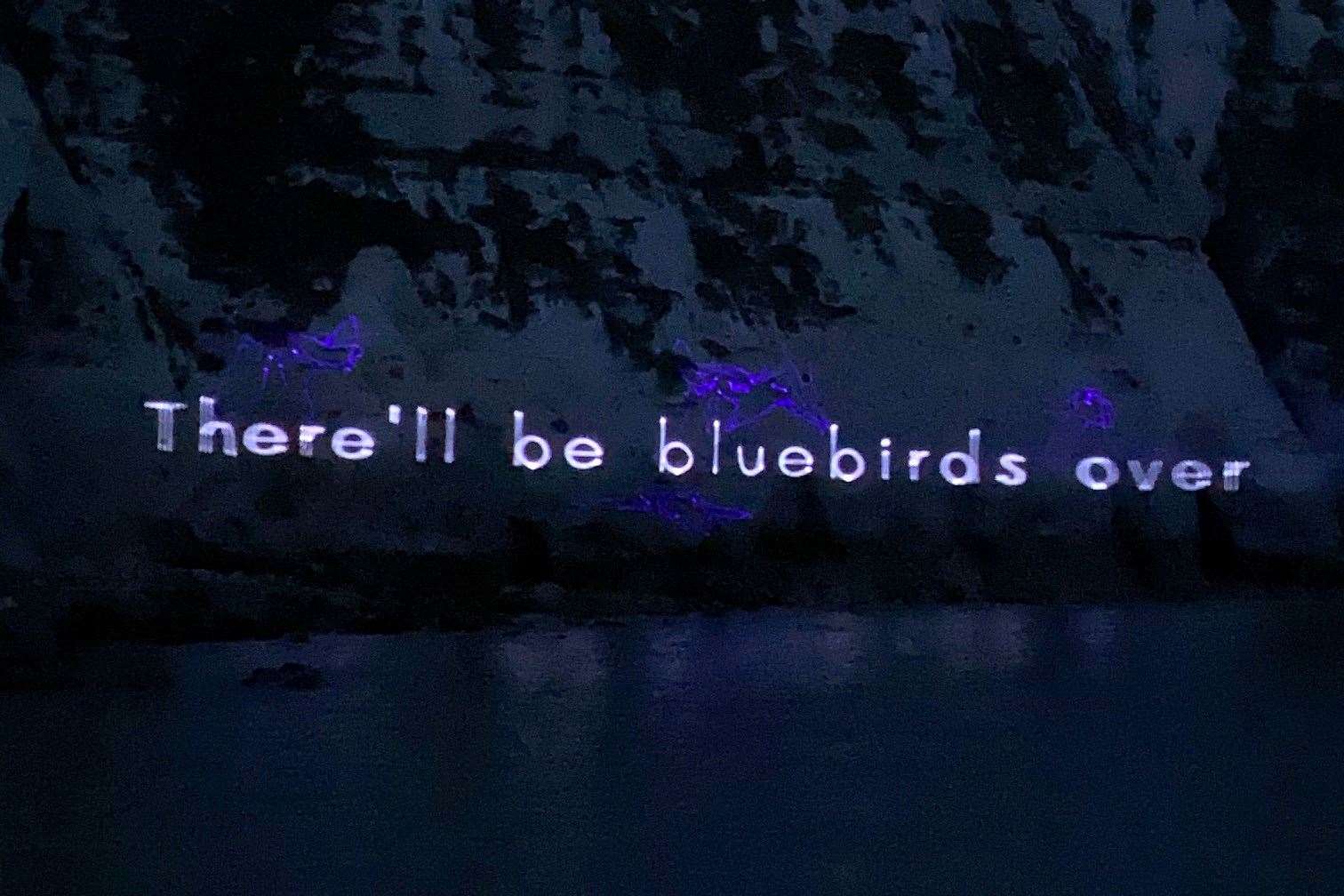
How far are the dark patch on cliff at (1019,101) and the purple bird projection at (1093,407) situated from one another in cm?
228

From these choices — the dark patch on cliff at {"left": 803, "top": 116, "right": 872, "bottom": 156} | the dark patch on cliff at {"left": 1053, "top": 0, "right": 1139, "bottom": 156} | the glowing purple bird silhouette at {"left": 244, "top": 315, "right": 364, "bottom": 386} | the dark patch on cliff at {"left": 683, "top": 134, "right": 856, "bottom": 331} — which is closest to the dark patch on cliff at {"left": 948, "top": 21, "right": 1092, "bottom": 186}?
the dark patch on cliff at {"left": 1053, "top": 0, "right": 1139, "bottom": 156}

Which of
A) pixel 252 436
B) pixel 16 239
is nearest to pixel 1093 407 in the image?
pixel 252 436

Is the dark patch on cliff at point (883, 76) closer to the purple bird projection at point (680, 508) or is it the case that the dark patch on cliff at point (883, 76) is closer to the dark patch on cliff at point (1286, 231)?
the dark patch on cliff at point (1286, 231)

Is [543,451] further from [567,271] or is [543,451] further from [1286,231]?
[1286,231]

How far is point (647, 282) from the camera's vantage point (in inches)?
425

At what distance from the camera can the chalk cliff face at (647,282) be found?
9469mm

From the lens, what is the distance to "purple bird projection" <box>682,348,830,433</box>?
34.8ft

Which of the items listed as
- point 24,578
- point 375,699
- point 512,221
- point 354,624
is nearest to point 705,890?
point 375,699

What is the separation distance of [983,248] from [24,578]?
8.74 metres

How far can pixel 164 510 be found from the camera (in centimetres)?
930

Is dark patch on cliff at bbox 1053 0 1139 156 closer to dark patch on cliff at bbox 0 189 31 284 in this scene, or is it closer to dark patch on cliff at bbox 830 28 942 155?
dark patch on cliff at bbox 830 28 942 155

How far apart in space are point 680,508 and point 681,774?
590 centimetres

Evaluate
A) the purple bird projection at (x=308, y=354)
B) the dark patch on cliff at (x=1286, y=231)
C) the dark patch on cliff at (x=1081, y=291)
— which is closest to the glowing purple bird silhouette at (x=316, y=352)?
the purple bird projection at (x=308, y=354)

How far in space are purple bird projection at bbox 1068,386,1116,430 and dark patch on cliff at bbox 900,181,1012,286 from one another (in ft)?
4.46
